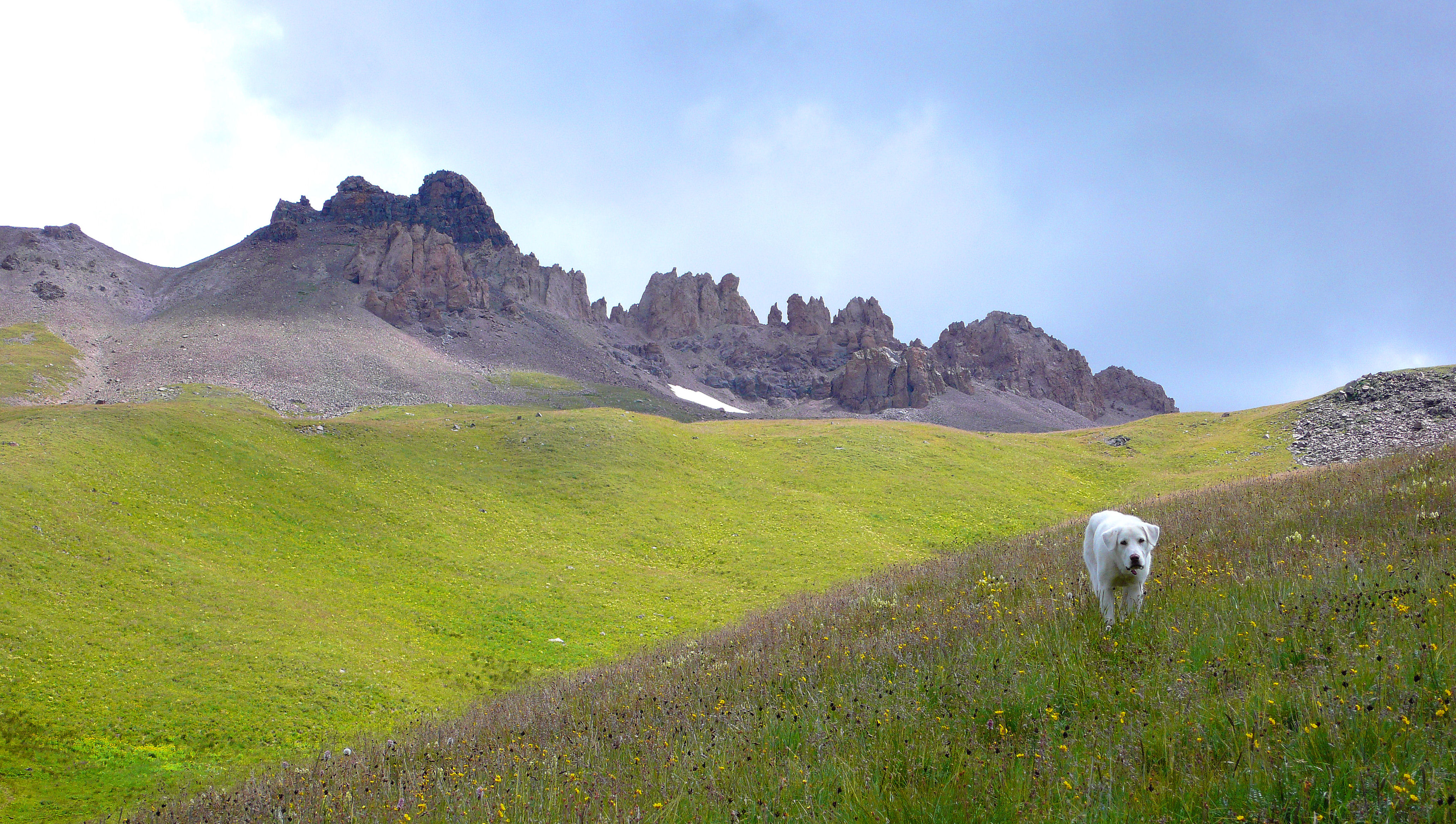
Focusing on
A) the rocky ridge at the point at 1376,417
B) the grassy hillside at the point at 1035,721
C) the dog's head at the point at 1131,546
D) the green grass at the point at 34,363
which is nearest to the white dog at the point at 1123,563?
the dog's head at the point at 1131,546

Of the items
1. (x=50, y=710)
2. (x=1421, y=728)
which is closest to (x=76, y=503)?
(x=50, y=710)

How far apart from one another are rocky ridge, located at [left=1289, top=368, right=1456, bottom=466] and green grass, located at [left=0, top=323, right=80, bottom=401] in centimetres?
12994

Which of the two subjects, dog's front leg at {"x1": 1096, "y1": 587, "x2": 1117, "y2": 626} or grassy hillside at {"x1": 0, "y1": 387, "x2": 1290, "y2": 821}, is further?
grassy hillside at {"x1": 0, "y1": 387, "x2": 1290, "y2": 821}

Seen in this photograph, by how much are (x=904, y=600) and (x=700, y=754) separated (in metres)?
8.30

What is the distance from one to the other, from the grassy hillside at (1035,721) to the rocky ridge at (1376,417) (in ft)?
153

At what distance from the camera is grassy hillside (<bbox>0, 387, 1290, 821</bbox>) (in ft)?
53.0

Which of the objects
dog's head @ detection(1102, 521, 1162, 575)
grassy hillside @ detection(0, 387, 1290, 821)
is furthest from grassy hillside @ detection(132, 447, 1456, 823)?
grassy hillside @ detection(0, 387, 1290, 821)

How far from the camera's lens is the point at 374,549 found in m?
29.1

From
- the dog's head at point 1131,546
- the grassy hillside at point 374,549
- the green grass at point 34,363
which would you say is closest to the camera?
the dog's head at point 1131,546

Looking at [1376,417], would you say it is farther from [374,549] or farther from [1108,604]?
[374,549]

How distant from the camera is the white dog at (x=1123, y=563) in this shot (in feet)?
27.7

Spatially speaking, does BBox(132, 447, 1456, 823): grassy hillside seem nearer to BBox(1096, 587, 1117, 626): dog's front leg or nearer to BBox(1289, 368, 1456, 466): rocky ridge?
BBox(1096, 587, 1117, 626): dog's front leg

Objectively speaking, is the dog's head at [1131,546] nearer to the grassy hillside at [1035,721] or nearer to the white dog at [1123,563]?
the white dog at [1123,563]

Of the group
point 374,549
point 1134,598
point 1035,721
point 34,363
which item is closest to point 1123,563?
point 1134,598
